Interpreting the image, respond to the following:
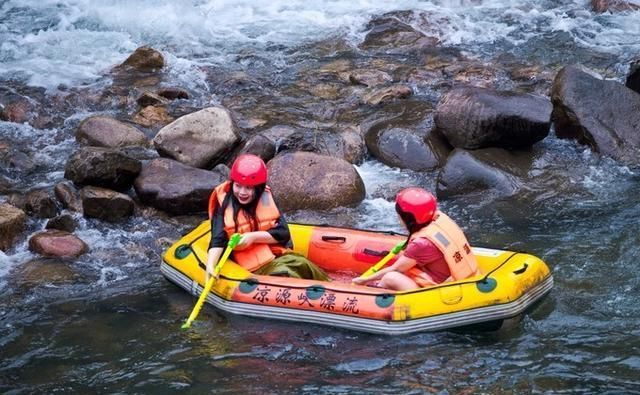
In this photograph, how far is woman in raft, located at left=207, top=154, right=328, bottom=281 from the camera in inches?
261

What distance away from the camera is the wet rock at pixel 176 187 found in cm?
834

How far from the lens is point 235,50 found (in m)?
12.9

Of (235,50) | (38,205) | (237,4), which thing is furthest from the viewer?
(237,4)

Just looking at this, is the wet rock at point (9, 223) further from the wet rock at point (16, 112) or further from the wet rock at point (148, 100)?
the wet rock at point (148, 100)

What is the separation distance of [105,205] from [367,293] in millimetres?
3138

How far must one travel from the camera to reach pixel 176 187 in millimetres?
8391

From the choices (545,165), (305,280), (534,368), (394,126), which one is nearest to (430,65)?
(394,126)

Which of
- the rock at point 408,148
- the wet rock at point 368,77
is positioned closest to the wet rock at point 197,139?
the rock at point 408,148

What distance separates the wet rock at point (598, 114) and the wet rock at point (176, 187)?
3.82 metres

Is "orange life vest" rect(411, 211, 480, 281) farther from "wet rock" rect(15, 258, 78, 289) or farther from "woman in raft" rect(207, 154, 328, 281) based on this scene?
"wet rock" rect(15, 258, 78, 289)

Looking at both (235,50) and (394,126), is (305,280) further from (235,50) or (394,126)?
(235,50)

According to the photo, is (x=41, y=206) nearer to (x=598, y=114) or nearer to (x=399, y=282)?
(x=399, y=282)

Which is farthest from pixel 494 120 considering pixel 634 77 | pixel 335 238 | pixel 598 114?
pixel 335 238

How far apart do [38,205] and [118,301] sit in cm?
185
